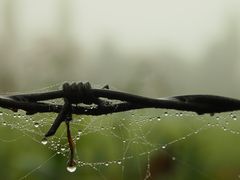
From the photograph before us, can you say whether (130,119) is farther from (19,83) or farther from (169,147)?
(19,83)

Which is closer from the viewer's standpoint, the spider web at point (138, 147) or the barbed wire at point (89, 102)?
the barbed wire at point (89, 102)

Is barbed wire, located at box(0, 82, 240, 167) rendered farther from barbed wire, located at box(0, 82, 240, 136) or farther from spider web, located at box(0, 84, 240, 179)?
spider web, located at box(0, 84, 240, 179)

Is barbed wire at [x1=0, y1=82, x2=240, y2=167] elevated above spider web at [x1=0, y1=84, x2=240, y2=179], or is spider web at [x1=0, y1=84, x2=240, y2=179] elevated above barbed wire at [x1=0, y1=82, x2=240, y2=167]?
barbed wire at [x1=0, y1=82, x2=240, y2=167]

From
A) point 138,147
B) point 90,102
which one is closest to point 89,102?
point 90,102

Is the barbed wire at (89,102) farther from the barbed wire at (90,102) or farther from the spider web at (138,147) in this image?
the spider web at (138,147)

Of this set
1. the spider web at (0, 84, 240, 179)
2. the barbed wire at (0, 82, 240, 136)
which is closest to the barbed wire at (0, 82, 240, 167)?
the barbed wire at (0, 82, 240, 136)

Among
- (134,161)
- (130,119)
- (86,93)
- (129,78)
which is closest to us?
(86,93)

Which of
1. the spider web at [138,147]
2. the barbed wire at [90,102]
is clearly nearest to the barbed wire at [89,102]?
the barbed wire at [90,102]

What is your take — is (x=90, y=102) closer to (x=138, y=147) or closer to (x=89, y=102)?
A: (x=89, y=102)

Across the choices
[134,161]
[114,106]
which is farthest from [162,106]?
[134,161]

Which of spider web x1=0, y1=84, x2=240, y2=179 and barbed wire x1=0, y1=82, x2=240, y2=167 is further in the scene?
spider web x1=0, y1=84, x2=240, y2=179

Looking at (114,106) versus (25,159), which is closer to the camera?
(114,106)
